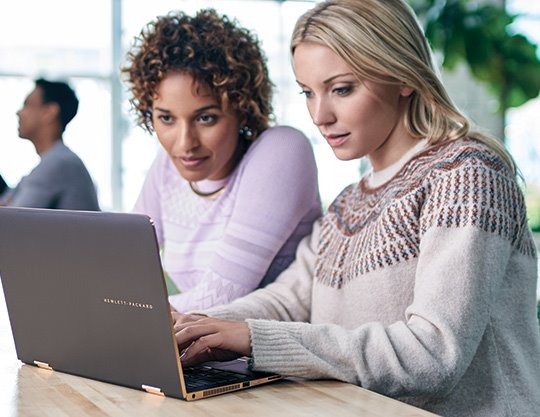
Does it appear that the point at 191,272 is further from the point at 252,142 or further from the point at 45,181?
the point at 45,181

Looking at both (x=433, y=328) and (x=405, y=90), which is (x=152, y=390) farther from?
(x=405, y=90)

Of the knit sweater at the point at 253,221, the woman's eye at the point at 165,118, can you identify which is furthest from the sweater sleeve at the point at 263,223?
the woman's eye at the point at 165,118

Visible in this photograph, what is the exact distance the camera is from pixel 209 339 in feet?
4.33

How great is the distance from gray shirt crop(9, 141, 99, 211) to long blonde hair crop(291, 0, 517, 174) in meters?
2.38

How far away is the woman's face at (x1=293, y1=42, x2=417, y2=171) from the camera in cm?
160

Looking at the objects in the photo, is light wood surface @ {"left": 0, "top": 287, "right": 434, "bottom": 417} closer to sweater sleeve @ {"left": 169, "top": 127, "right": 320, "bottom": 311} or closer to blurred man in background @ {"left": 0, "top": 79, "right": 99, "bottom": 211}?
sweater sleeve @ {"left": 169, "top": 127, "right": 320, "bottom": 311}

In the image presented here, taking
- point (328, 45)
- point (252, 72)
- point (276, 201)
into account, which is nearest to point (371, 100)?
point (328, 45)

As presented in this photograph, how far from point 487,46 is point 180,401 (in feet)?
19.0

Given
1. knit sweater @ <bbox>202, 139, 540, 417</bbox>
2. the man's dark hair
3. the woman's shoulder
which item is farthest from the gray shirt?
the woman's shoulder

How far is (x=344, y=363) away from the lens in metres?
1.32

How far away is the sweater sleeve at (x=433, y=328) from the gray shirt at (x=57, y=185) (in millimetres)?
2618

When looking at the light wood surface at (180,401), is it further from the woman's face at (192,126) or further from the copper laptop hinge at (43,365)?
the woman's face at (192,126)

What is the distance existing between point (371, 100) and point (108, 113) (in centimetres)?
556

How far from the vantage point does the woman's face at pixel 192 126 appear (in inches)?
78.2
